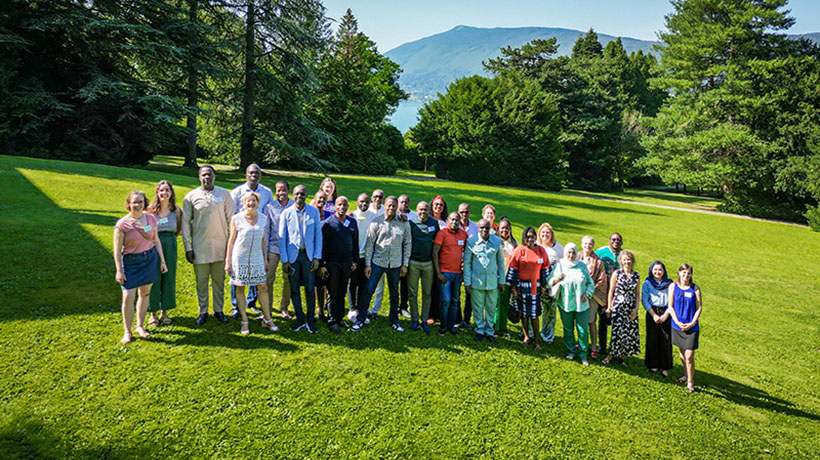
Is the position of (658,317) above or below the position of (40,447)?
above

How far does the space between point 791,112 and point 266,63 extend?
100 ft

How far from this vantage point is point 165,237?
5.19m

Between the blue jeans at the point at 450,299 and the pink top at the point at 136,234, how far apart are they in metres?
3.87

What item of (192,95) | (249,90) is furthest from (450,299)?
(249,90)

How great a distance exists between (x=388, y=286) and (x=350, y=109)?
2724 centimetres

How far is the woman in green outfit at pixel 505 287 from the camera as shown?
20.3ft

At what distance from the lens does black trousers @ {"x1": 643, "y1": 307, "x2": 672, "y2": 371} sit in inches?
221

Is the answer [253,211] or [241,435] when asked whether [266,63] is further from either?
[241,435]

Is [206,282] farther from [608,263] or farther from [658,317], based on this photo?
[658,317]

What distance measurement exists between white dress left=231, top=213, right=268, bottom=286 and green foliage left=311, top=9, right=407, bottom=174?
81.6 ft

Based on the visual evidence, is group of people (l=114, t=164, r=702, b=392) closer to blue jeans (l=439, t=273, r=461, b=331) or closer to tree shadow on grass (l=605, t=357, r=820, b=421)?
blue jeans (l=439, t=273, r=461, b=331)

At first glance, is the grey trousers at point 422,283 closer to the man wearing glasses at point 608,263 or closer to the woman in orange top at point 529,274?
the woman in orange top at point 529,274

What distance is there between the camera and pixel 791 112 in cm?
2248

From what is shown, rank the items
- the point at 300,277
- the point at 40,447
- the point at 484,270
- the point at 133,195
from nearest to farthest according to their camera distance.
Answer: the point at 40,447
the point at 133,195
the point at 300,277
the point at 484,270
